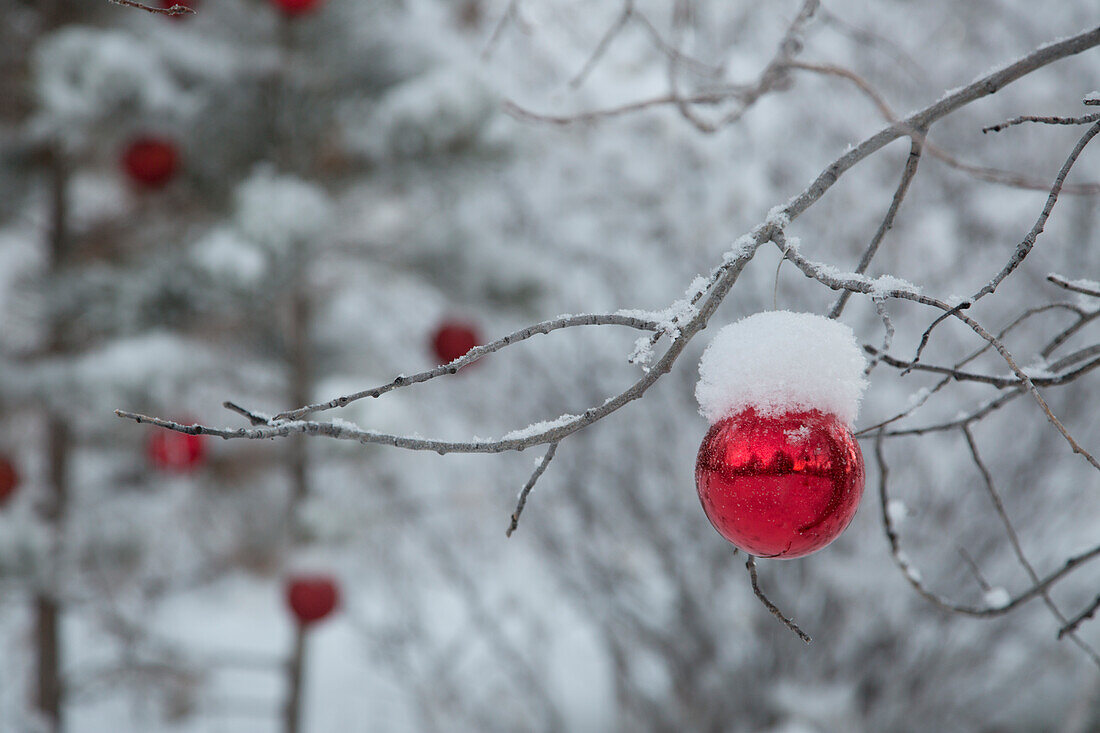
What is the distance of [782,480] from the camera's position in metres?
0.48

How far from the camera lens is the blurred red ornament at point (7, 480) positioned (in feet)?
6.61

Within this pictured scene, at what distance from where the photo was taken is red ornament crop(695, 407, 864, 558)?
48 centimetres

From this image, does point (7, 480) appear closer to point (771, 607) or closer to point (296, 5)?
point (296, 5)

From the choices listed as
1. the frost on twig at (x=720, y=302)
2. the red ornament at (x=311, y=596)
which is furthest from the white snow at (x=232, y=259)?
the frost on twig at (x=720, y=302)

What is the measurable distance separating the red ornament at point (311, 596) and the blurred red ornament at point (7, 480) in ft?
2.33

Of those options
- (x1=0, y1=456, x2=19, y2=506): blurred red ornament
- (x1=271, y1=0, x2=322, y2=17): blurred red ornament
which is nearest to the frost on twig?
(x1=271, y1=0, x2=322, y2=17): blurred red ornament

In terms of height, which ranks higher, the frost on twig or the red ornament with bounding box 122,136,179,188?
the red ornament with bounding box 122,136,179,188

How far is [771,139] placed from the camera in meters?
2.36

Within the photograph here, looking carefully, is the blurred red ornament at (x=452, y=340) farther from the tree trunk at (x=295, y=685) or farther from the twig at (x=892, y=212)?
the twig at (x=892, y=212)

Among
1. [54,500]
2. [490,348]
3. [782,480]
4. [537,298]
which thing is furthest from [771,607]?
[54,500]

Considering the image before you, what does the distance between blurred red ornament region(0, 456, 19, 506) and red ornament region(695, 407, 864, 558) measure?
2.05 metres

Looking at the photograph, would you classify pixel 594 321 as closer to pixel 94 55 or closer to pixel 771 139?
pixel 94 55

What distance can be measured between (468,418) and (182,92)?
1349mm

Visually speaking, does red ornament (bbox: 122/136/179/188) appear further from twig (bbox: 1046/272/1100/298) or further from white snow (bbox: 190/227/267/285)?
twig (bbox: 1046/272/1100/298)
